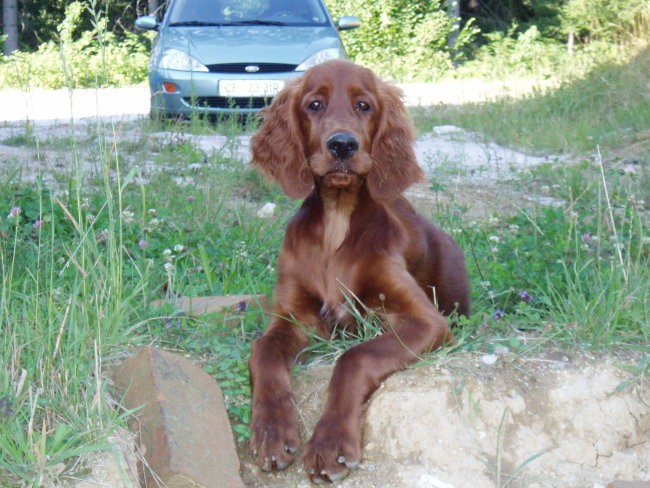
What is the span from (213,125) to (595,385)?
5020 millimetres

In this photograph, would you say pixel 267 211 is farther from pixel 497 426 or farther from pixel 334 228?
pixel 497 426

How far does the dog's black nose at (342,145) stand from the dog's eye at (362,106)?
0.24 m

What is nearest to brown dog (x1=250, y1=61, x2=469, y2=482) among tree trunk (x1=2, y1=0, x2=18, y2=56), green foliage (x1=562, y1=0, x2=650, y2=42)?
green foliage (x1=562, y1=0, x2=650, y2=42)

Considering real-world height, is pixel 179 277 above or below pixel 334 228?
below

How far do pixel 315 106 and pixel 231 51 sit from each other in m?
4.43

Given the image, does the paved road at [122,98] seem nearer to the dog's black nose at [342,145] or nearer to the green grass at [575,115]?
the green grass at [575,115]

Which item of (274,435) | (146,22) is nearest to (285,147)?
(274,435)

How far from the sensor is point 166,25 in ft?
25.1

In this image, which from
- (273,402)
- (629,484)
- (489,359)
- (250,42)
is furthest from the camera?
(250,42)

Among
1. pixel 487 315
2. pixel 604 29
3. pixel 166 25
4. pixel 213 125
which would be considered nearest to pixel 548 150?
pixel 213 125

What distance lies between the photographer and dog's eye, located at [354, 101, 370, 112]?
9.69ft

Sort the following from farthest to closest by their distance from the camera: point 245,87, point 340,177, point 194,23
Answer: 1. point 194,23
2. point 245,87
3. point 340,177

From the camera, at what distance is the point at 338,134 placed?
2.73 m

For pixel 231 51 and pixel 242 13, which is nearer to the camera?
pixel 231 51
